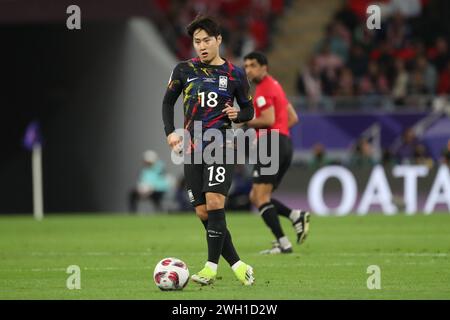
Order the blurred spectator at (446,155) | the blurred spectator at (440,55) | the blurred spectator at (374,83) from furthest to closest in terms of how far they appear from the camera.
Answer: the blurred spectator at (440,55) → the blurred spectator at (374,83) → the blurred spectator at (446,155)

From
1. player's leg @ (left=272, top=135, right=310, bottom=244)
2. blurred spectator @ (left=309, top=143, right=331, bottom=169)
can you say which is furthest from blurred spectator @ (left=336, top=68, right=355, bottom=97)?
player's leg @ (left=272, top=135, right=310, bottom=244)

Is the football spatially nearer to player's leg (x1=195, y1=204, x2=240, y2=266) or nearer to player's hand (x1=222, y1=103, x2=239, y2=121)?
player's leg (x1=195, y1=204, x2=240, y2=266)

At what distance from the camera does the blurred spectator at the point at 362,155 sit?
24000mm

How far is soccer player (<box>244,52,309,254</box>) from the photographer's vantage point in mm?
14164

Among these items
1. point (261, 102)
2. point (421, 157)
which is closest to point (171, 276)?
point (261, 102)

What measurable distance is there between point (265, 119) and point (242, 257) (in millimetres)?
1807

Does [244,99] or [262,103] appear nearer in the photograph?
[244,99]

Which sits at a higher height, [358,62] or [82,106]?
[358,62]

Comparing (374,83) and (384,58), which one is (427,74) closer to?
(384,58)

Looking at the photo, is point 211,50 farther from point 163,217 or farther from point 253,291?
point 163,217

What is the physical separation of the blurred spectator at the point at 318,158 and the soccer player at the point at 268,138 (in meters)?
9.30

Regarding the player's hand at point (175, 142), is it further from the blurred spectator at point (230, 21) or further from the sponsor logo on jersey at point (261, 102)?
the blurred spectator at point (230, 21)

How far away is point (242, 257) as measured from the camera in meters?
13.7

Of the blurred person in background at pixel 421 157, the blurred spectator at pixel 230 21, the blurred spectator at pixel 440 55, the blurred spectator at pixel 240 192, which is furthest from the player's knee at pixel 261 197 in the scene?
the blurred spectator at pixel 230 21
